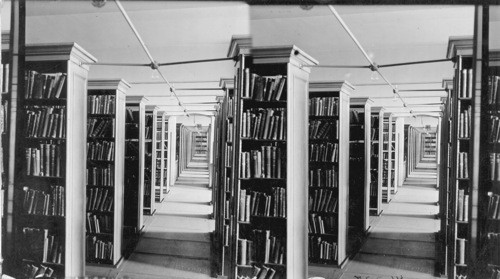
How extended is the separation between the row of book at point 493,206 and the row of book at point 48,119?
2.62m

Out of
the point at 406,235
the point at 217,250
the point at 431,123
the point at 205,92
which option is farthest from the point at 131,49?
the point at 406,235

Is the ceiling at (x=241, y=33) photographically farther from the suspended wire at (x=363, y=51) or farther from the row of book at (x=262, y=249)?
the row of book at (x=262, y=249)

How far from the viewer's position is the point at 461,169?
7.61 ft

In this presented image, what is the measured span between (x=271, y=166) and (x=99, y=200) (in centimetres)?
114

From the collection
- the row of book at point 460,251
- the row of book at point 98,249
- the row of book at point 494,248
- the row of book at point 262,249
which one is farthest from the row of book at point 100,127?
the row of book at point 494,248

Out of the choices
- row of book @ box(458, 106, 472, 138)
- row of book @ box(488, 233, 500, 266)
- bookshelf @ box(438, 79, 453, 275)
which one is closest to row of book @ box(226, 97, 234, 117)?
bookshelf @ box(438, 79, 453, 275)

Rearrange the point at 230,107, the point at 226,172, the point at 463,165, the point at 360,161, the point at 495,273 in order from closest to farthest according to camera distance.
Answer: the point at 495,273, the point at 463,165, the point at 360,161, the point at 230,107, the point at 226,172

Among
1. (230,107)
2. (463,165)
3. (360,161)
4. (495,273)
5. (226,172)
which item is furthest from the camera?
(226,172)

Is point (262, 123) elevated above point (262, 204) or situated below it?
above

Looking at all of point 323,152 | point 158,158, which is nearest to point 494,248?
point 323,152

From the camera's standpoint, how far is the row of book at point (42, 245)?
8.12 ft

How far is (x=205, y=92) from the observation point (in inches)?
96.7

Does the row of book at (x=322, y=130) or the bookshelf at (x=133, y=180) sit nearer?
the row of book at (x=322, y=130)

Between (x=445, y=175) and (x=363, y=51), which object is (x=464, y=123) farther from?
(x=363, y=51)
